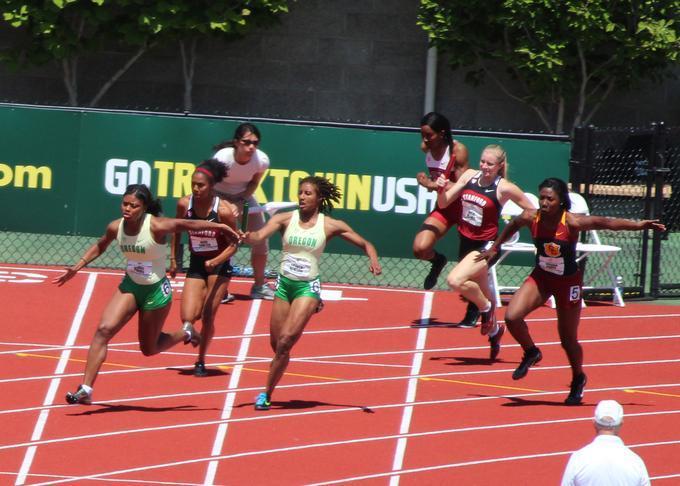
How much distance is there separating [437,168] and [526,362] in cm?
272

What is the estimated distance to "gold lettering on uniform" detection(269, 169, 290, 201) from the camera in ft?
51.3

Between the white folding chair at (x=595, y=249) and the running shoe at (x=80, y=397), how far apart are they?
5.78 metres

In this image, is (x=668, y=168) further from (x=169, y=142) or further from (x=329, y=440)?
(x=329, y=440)

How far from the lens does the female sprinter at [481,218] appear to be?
12.1 metres

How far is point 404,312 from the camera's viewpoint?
1433cm

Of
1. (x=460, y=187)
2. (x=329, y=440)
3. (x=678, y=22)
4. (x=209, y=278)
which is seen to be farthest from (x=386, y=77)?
(x=329, y=440)

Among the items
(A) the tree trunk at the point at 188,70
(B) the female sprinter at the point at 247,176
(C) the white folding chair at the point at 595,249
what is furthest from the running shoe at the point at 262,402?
(A) the tree trunk at the point at 188,70

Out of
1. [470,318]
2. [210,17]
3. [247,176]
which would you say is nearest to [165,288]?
[247,176]

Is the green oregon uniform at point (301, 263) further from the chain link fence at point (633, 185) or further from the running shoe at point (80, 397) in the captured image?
the chain link fence at point (633, 185)

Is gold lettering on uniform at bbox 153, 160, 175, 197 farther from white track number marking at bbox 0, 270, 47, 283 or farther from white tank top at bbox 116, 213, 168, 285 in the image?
white tank top at bbox 116, 213, 168, 285

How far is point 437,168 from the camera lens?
13016 mm

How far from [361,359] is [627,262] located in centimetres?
474

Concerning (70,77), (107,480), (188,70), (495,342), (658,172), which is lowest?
(107,480)

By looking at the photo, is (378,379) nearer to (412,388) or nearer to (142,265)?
(412,388)
